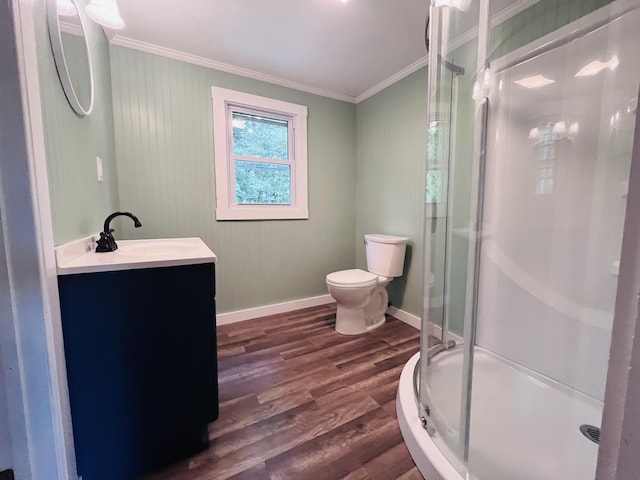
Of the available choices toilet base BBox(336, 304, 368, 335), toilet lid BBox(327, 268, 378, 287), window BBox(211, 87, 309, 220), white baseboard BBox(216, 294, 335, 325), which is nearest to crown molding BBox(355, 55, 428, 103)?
window BBox(211, 87, 309, 220)

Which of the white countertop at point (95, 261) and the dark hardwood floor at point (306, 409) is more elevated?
the white countertop at point (95, 261)

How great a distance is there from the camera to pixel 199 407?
1059 millimetres

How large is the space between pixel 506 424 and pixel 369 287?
3.60 ft

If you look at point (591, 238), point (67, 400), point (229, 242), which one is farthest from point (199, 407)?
point (591, 238)

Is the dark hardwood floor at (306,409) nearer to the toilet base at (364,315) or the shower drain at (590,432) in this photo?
the toilet base at (364,315)

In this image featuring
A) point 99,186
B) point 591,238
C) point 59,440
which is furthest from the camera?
point 99,186

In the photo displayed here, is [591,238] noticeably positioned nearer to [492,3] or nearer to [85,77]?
[492,3]

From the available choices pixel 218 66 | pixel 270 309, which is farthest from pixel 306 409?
pixel 218 66

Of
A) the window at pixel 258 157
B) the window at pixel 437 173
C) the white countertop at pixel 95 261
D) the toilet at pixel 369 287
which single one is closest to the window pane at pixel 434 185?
the window at pixel 437 173

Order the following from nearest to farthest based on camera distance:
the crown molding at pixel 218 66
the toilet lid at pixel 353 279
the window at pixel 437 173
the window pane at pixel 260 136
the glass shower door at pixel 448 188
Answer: the glass shower door at pixel 448 188 → the window at pixel 437 173 → the crown molding at pixel 218 66 → the toilet lid at pixel 353 279 → the window pane at pixel 260 136

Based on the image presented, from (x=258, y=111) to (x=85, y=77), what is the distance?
1.31 meters

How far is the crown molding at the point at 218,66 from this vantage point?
1.83 meters

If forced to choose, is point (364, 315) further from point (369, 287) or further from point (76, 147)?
point (76, 147)

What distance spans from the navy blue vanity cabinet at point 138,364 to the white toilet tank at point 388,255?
156 centimetres
